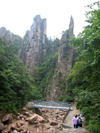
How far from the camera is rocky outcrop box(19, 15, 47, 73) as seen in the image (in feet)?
142

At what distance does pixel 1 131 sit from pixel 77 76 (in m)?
7.09

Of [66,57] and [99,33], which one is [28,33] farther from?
[99,33]

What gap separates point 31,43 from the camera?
45.6m

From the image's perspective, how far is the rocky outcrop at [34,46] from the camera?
4341 cm

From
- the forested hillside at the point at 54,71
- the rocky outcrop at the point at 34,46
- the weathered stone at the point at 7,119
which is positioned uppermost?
the rocky outcrop at the point at 34,46

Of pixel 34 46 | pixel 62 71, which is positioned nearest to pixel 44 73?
pixel 62 71

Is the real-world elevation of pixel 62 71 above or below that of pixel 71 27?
below

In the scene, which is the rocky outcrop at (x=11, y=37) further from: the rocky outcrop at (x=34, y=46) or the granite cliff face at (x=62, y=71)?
the granite cliff face at (x=62, y=71)

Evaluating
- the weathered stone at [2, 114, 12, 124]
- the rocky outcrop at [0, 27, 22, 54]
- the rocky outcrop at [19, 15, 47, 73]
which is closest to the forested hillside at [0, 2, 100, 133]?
the rocky outcrop at [19, 15, 47, 73]

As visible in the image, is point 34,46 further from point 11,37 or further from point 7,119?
point 7,119

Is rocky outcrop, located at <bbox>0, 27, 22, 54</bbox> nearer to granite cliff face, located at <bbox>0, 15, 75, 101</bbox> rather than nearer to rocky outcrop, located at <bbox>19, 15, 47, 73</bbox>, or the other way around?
granite cliff face, located at <bbox>0, 15, 75, 101</bbox>

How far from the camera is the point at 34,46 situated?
147 feet

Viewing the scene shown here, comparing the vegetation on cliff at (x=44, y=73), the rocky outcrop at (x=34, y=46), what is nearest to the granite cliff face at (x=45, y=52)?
the rocky outcrop at (x=34, y=46)

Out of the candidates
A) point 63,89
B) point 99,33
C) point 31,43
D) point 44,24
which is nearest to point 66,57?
point 63,89
